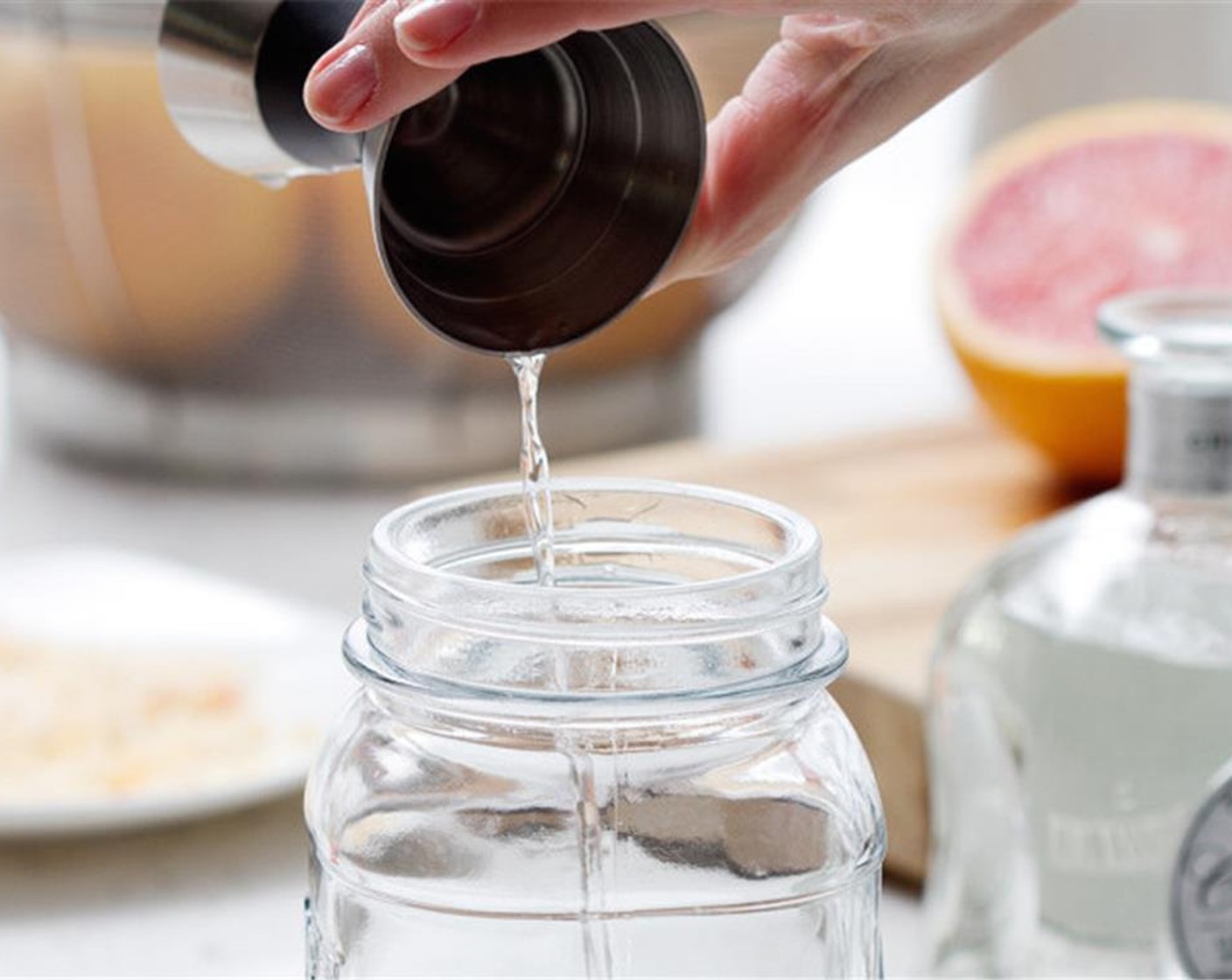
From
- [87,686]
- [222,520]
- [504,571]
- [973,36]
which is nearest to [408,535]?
[504,571]

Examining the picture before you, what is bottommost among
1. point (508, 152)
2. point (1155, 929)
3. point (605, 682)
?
point (1155, 929)

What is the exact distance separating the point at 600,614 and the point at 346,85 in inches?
5.3

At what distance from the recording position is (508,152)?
69 centimetres

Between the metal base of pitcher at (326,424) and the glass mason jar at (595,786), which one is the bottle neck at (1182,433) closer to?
the glass mason jar at (595,786)

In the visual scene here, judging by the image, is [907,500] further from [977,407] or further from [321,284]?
[321,284]

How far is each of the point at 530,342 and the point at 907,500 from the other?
68 cm

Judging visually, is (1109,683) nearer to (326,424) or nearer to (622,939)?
(622,939)

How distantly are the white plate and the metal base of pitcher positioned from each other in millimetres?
162

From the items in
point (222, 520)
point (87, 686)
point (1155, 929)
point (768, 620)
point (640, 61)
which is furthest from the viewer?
point (222, 520)

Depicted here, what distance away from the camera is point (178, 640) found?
1243 millimetres

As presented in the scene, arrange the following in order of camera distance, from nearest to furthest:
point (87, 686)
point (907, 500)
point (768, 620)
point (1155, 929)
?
1. point (768, 620)
2. point (1155, 929)
3. point (87, 686)
4. point (907, 500)

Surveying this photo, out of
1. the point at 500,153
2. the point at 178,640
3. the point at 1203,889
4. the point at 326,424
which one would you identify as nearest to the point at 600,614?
the point at 500,153

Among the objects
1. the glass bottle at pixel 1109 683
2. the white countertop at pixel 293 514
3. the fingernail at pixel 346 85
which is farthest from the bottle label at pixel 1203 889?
the fingernail at pixel 346 85

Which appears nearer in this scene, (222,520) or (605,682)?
(605,682)
